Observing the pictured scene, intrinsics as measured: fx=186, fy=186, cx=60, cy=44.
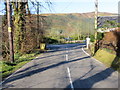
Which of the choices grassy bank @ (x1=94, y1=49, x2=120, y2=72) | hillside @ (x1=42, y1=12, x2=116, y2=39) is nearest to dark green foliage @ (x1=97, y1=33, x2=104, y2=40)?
grassy bank @ (x1=94, y1=49, x2=120, y2=72)

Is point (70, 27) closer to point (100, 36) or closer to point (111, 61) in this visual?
point (100, 36)

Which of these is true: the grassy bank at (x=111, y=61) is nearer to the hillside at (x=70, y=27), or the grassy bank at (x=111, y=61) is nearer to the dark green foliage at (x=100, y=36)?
the dark green foliage at (x=100, y=36)

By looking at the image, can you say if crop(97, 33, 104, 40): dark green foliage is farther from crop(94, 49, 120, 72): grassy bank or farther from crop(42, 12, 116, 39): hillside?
crop(42, 12, 116, 39): hillside

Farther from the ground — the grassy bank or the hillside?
the hillside

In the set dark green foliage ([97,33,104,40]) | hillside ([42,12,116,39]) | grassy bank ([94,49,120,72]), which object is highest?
hillside ([42,12,116,39])

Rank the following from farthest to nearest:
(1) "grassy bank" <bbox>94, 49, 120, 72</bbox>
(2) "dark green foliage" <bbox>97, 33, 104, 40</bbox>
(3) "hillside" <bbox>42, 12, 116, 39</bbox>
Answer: (3) "hillside" <bbox>42, 12, 116, 39</bbox>, (2) "dark green foliage" <bbox>97, 33, 104, 40</bbox>, (1) "grassy bank" <bbox>94, 49, 120, 72</bbox>

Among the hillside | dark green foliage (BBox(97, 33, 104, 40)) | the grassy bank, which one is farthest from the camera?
the hillside

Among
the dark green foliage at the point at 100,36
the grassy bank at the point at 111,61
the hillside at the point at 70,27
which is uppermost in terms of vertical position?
the hillside at the point at 70,27

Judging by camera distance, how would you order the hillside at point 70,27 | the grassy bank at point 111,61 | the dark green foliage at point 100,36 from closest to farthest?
the grassy bank at point 111,61, the dark green foliage at point 100,36, the hillside at point 70,27

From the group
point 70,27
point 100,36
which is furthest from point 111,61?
point 70,27

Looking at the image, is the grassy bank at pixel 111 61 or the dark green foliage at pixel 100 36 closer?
the grassy bank at pixel 111 61

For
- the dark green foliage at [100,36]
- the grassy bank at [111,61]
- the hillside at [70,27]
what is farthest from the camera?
the hillside at [70,27]

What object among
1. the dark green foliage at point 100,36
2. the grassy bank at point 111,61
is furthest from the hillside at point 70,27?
the grassy bank at point 111,61

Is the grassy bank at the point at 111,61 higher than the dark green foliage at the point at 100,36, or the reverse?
the dark green foliage at the point at 100,36
